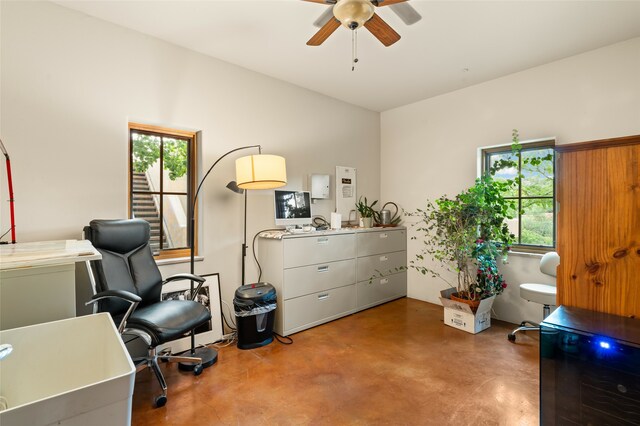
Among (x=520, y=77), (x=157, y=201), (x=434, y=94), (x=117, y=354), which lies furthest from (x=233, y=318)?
(x=520, y=77)

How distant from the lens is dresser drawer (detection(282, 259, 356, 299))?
2955mm

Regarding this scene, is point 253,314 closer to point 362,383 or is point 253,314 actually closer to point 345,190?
point 362,383

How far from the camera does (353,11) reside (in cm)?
168

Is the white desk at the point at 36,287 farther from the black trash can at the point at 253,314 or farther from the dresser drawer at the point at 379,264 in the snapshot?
the dresser drawer at the point at 379,264

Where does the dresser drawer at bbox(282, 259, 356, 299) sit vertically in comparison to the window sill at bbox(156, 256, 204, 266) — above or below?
below

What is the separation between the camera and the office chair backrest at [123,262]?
6.68 ft

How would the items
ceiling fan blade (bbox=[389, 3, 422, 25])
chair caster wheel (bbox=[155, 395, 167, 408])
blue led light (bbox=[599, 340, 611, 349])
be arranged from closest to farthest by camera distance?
blue led light (bbox=[599, 340, 611, 349]) → ceiling fan blade (bbox=[389, 3, 422, 25]) → chair caster wheel (bbox=[155, 395, 167, 408])

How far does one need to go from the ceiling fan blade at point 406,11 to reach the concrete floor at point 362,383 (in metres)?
2.37

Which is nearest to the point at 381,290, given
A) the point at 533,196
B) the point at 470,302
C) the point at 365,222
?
the point at 365,222

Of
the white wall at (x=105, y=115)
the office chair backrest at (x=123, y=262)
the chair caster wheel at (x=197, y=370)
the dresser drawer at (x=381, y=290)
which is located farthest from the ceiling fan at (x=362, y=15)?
the dresser drawer at (x=381, y=290)

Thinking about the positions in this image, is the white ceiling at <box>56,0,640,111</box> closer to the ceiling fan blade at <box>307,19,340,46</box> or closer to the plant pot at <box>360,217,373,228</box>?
the ceiling fan blade at <box>307,19,340,46</box>

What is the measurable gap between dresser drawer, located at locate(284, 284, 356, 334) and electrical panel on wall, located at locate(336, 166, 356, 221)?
103 centimetres

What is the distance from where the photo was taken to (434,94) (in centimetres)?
388

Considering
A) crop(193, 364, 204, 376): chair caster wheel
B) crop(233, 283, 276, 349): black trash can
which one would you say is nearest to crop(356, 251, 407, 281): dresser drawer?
crop(233, 283, 276, 349): black trash can
